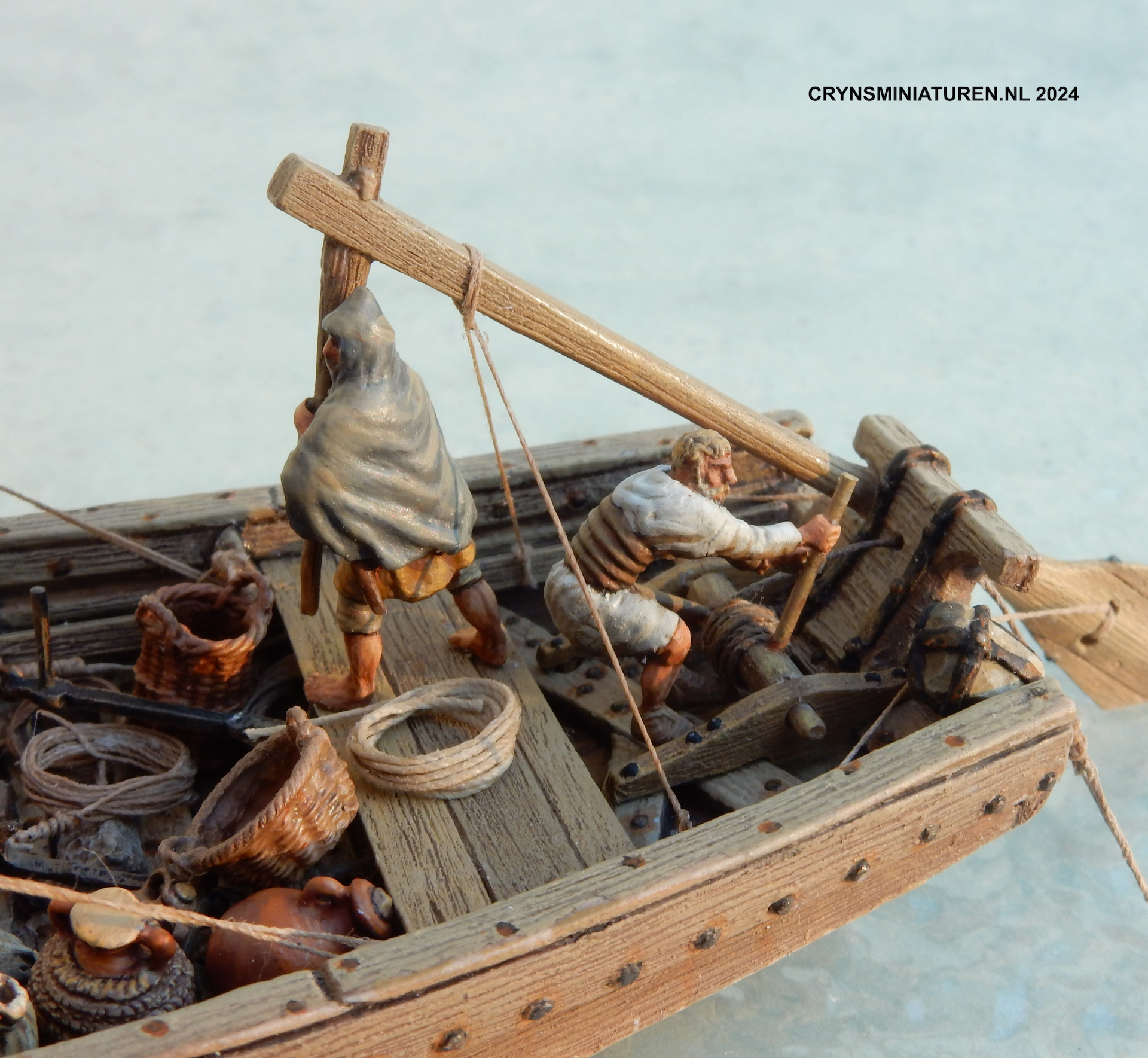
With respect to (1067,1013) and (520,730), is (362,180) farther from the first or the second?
(1067,1013)

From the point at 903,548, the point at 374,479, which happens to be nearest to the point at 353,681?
the point at 374,479

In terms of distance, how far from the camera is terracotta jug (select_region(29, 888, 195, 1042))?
2529 mm

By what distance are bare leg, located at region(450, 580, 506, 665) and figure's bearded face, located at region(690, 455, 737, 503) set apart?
24.9 inches

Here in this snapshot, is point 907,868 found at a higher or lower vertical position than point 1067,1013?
higher

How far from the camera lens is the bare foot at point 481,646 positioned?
3.66m

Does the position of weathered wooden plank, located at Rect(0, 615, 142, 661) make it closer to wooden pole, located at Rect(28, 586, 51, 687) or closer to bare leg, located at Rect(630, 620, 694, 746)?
wooden pole, located at Rect(28, 586, 51, 687)

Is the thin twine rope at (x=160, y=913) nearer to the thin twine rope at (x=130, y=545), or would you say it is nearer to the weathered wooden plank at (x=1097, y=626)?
the thin twine rope at (x=130, y=545)

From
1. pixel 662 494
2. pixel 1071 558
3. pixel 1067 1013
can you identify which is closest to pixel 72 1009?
pixel 662 494

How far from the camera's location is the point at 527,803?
3219mm

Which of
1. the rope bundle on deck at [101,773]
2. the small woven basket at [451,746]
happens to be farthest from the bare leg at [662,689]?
the rope bundle on deck at [101,773]

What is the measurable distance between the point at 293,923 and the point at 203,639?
3.61 ft

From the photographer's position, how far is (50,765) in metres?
3.43

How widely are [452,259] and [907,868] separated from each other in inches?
70.1

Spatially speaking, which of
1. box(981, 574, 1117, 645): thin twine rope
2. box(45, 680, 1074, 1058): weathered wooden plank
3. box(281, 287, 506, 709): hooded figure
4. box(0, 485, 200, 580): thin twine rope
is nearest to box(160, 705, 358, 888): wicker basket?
box(281, 287, 506, 709): hooded figure
